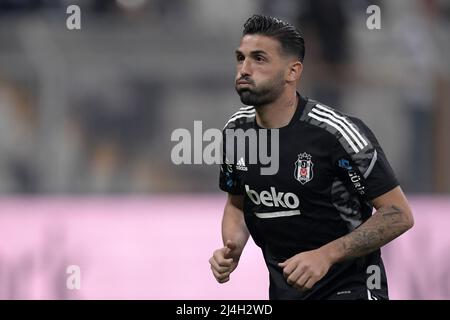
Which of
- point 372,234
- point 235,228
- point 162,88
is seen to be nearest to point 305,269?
point 372,234

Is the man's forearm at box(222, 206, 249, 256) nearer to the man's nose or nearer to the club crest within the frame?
the club crest

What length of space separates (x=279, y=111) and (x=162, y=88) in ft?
19.7

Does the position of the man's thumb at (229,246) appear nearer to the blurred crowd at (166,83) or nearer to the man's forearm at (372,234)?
the man's forearm at (372,234)

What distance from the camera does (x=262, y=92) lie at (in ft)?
15.1

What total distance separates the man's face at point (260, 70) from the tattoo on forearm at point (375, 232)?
738mm

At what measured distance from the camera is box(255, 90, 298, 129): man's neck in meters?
4.71

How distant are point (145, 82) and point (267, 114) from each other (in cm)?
606

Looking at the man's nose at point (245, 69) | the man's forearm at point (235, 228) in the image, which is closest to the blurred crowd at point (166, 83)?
the man's forearm at point (235, 228)

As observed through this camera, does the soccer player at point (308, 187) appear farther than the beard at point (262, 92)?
No

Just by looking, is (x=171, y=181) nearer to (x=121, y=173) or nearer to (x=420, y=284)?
(x=121, y=173)

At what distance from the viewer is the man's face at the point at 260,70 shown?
459 cm

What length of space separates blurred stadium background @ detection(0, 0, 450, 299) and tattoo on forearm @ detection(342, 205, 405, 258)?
4.80 metres

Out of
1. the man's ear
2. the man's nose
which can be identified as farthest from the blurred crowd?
the man's nose
